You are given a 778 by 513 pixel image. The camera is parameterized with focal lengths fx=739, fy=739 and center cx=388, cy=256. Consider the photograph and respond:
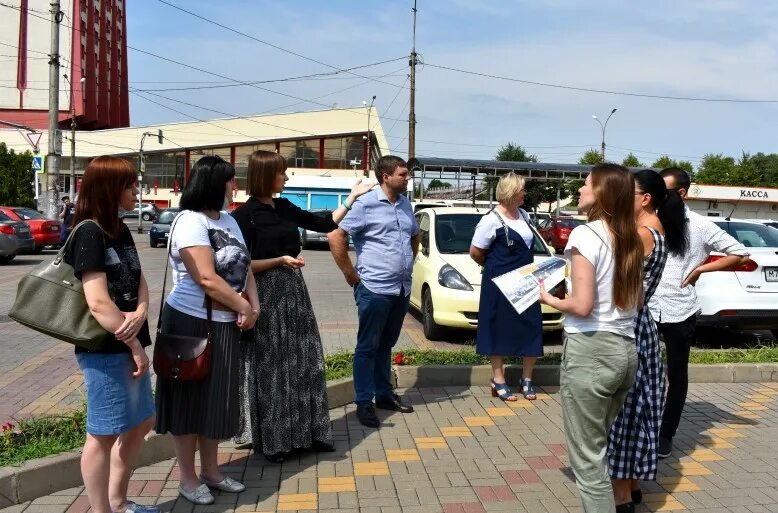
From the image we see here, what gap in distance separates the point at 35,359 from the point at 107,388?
459cm

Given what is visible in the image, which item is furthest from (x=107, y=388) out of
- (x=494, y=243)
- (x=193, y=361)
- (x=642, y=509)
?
(x=494, y=243)

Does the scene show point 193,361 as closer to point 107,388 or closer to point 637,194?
point 107,388

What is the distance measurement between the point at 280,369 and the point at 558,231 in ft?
87.7

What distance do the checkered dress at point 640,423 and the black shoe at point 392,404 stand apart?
2134mm

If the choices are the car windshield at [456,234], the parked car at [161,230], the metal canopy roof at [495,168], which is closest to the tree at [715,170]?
the metal canopy roof at [495,168]

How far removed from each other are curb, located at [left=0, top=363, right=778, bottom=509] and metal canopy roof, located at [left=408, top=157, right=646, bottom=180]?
2523cm

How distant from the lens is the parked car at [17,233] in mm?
18969

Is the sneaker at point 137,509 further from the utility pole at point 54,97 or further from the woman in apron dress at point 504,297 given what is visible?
the utility pole at point 54,97

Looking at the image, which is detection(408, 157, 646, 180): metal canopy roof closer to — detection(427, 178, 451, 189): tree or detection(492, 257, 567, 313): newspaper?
detection(427, 178, 451, 189): tree

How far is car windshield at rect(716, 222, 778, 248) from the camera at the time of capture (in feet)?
32.2

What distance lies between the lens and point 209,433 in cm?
394

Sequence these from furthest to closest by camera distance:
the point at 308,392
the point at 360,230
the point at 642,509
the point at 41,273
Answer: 1. the point at 360,230
2. the point at 308,392
3. the point at 642,509
4. the point at 41,273

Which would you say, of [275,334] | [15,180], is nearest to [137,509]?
[275,334]

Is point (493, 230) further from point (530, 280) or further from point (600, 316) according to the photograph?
point (600, 316)
